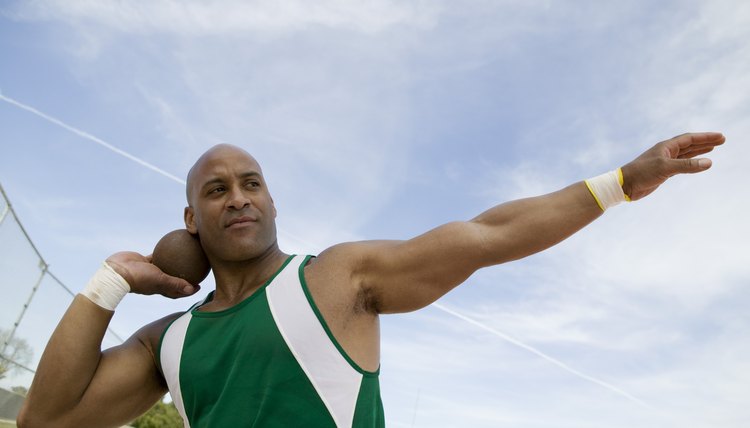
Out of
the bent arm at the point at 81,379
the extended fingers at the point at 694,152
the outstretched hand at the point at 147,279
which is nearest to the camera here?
the extended fingers at the point at 694,152

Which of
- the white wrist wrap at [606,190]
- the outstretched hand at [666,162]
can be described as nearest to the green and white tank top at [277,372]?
the white wrist wrap at [606,190]

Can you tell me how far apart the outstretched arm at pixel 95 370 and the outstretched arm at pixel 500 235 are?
53.7 inches

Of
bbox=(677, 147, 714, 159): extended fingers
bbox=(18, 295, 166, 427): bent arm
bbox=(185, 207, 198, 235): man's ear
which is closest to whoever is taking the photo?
bbox=(677, 147, 714, 159): extended fingers

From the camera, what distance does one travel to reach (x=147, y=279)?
13.0ft

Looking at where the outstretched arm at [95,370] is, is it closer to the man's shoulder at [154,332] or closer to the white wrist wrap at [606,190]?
the man's shoulder at [154,332]

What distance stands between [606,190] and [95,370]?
2948 millimetres

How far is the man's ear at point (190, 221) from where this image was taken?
13.5 feet

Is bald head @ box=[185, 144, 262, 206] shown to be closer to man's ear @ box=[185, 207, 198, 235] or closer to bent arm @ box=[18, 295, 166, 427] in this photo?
man's ear @ box=[185, 207, 198, 235]

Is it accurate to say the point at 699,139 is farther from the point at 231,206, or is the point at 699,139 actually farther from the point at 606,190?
the point at 231,206

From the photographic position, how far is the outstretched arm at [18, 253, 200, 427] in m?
3.71

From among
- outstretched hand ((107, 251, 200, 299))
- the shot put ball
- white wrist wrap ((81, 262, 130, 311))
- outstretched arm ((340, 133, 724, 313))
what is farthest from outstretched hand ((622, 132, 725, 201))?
white wrist wrap ((81, 262, 130, 311))

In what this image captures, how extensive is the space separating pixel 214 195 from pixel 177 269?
512 millimetres

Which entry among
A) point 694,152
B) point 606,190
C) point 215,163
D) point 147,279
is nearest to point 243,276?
point 147,279

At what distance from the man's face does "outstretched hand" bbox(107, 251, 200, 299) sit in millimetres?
246
